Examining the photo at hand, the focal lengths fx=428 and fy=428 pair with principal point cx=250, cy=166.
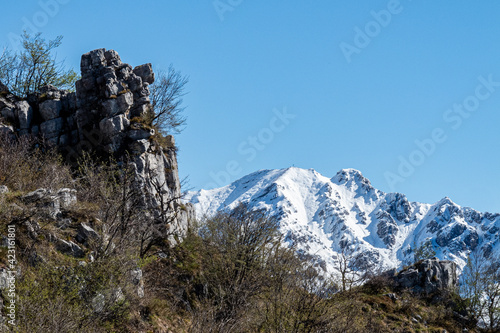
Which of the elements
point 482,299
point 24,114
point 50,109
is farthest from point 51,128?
point 482,299

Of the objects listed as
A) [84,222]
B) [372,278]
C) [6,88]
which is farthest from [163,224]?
[372,278]

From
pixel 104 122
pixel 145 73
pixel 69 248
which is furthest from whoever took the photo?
pixel 145 73

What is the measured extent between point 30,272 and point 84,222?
21.8 ft

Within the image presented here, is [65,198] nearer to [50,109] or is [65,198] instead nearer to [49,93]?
[50,109]

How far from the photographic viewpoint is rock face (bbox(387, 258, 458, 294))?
44.8 m

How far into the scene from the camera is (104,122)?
36969 mm

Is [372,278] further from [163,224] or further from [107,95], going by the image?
[107,95]

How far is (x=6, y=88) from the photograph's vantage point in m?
40.4

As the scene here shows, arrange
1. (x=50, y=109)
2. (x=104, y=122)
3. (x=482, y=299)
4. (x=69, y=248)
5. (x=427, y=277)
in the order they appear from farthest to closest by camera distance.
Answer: (x=482, y=299) → (x=427, y=277) → (x=50, y=109) → (x=104, y=122) → (x=69, y=248)

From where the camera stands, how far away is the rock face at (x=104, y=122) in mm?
36000

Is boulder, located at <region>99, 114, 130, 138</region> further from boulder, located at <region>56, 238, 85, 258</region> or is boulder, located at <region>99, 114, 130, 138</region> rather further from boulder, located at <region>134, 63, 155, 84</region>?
boulder, located at <region>56, 238, 85, 258</region>

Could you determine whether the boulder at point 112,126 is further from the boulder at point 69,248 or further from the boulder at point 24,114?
the boulder at point 69,248

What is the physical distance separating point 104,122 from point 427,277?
35.9 metres

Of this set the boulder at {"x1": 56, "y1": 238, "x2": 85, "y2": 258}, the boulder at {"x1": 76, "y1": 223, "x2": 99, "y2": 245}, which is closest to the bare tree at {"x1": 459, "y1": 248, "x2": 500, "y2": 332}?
the boulder at {"x1": 76, "y1": 223, "x2": 99, "y2": 245}
